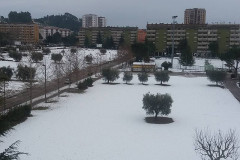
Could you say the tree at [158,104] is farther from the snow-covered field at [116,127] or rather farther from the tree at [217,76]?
the tree at [217,76]

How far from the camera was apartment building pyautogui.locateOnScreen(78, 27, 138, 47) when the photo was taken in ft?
333

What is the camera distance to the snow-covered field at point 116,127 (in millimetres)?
14742

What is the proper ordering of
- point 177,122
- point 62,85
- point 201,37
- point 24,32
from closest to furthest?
1. point 177,122
2. point 62,85
3. point 201,37
4. point 24,32

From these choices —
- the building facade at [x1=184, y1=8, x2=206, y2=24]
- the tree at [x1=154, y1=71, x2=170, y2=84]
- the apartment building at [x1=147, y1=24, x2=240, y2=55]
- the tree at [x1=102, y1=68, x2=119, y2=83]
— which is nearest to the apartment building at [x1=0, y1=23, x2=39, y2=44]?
the apartment building at [x1=147, y1=24, x2=240, y2=55]

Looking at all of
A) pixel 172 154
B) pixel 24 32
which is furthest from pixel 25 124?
pixel 24 32

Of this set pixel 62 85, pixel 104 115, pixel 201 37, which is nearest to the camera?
pixel 104 115

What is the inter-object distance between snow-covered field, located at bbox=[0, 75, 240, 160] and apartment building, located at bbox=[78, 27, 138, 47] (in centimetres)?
7178

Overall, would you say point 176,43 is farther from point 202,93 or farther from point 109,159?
point 109,159

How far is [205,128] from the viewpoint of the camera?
62.3 ft

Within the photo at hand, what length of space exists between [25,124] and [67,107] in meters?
5.43

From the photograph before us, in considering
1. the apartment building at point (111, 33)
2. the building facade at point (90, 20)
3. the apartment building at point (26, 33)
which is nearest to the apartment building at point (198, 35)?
the apartment building at point (111, 33)

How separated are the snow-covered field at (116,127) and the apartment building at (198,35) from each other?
53.8m

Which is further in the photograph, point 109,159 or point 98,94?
point 98,94

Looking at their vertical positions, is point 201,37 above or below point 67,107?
above
